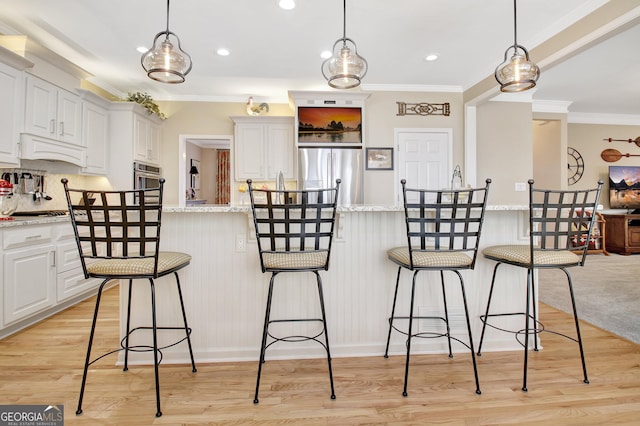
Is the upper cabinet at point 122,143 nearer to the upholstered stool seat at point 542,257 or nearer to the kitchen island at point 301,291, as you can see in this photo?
the kitchen island at point 301,291

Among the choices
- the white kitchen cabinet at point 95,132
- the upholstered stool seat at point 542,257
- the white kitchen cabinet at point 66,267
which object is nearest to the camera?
the upholstered stool seat at point 542,257

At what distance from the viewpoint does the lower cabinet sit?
2.47 m

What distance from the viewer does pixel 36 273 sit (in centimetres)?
274

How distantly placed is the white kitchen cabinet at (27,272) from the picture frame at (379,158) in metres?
3.80

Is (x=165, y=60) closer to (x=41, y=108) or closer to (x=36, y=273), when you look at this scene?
(x=41, y=108)

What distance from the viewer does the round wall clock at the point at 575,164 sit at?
659cm

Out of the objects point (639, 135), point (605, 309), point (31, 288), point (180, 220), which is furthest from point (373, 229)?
point (639, 135)

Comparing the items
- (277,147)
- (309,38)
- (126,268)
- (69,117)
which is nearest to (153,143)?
(69,117)

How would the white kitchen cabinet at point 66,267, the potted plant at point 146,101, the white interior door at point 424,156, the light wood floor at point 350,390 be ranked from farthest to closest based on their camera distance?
the white interior door at point 424,156 < the potted plant at point 146,101 < the white kitchen cabinet at point 66,267 < the light wood floor at point 350,390

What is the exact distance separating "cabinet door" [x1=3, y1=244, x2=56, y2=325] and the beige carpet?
475 cm

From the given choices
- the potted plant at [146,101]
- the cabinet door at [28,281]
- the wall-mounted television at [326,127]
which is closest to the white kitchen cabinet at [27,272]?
the cabinet door at [28,281]

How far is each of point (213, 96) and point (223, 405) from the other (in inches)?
179

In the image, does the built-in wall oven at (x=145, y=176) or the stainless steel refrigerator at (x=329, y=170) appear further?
the stainless steel refrigerator at (x=329, y=170)

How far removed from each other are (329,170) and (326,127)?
0.62 meters
